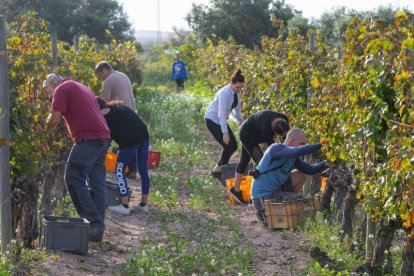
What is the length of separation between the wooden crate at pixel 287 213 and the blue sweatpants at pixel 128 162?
5.51ft

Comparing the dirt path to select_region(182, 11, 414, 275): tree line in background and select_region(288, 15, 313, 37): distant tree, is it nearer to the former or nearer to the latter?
select_region(182, 11, 414, 275): tree line in background

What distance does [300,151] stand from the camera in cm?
850

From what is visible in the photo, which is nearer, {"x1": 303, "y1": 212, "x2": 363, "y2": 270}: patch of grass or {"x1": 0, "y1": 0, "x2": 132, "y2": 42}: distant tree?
{"x1": 303, "y1": 212, "x2": 363, "y2": 270}: patch of grass

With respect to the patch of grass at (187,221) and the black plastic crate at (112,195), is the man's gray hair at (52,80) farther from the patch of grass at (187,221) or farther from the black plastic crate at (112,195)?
the black plastic crate at (112,195)

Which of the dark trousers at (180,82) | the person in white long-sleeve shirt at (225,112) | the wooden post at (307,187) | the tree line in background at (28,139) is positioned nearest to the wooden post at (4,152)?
the tree line in background at (28,139)

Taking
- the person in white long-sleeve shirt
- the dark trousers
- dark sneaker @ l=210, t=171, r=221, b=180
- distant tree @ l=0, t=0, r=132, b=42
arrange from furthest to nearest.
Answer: distant tree @ l=0, t=0, r=132, b=42 < the dark trousers < dark sneaker @ l=210, t=171, r=221, b=180 < the person in white long-sleeve shirt

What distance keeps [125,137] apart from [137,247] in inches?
Result: 67.0

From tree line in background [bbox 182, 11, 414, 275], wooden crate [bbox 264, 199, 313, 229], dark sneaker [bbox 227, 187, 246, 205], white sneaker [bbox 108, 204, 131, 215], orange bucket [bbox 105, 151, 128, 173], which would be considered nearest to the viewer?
tree line in background [bbox 182, 11, 414, 275]

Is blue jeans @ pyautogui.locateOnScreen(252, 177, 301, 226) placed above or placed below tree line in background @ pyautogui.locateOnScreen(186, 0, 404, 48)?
below

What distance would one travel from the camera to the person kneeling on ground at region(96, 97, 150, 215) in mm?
9344

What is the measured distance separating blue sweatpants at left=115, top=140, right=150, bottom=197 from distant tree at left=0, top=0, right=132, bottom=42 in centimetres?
2590

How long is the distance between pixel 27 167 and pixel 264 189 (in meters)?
2.82

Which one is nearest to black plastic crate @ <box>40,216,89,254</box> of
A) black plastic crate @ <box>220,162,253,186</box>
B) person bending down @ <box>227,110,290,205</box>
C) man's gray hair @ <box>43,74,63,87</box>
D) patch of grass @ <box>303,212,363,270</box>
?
man's gray hair @ <box>43,74,63,87</box>

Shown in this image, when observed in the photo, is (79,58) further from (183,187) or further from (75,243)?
(75,243)
